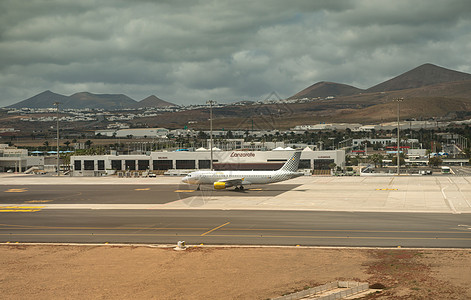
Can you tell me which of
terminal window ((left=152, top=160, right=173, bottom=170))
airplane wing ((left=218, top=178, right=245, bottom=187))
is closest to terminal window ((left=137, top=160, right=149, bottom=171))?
terminal window ((left=152, top=160, right=173, bottom=170))

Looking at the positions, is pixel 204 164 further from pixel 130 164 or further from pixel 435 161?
pixel 435 161

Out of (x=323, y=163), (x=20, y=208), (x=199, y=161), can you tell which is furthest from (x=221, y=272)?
(x=199, y=161)

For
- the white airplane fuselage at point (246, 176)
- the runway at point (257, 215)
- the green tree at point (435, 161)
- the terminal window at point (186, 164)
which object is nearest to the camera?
the runway at point (257, 215)

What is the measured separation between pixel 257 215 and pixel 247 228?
24.8 ft

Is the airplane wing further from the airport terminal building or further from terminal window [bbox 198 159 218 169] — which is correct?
terminal window [bbox 198 159 218 169]

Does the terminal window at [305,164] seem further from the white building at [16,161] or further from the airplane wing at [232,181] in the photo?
the white building at [16,161]

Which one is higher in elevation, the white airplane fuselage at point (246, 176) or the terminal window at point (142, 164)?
the white airplane fuselage at point (246, 176)

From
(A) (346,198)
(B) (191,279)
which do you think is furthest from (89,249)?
(A) (346,198)

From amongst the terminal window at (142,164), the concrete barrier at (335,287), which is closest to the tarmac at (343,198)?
the concrete barrier at (335,287)

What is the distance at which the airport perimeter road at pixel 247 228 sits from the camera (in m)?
36.9

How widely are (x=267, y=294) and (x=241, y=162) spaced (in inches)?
4040

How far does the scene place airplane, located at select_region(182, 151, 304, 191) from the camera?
73188 millimetres

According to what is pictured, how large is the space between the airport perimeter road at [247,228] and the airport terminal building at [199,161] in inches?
2854

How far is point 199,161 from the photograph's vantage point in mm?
135375
